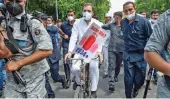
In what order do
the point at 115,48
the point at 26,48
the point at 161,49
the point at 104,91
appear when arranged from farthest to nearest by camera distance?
the point at 115,48, the point at 104,91, the point at 26,48, the point at 161,49

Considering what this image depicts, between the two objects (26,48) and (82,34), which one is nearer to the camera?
(26,48)

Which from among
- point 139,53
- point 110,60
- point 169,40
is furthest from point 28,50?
point 110,60

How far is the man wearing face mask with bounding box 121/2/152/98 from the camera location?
6117mm

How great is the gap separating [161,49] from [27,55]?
4.27ft

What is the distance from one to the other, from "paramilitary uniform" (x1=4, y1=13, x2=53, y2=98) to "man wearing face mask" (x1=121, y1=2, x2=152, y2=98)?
3053 mm

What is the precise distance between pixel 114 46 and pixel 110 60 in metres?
0.37

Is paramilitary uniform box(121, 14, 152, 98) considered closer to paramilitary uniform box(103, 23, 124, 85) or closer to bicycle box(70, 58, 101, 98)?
bicycle box(70, 58, 101, 98)

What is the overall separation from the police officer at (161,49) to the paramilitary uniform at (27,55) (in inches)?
43.1

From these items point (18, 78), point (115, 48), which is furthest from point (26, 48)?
point (115, 48)

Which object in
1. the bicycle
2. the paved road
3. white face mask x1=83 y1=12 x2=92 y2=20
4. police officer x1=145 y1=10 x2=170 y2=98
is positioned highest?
police officer x1=145 y1=10 x2=170 y2=98

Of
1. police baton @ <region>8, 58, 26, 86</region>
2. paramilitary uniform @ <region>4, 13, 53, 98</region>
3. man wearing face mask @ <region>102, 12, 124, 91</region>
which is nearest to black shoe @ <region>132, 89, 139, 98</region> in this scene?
man wearing face mask @ <region>102, 12, 124, 91</region>

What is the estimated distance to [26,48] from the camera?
10.8 ft

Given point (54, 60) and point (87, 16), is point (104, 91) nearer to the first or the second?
point (54, 60)

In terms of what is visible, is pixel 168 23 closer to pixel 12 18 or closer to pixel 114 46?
pixel 12 18
